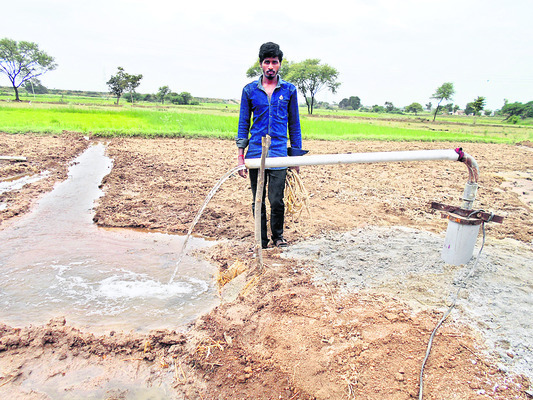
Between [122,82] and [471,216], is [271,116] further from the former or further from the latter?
[122,82]

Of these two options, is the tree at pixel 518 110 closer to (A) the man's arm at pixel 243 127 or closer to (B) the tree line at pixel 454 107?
(B) the tree line at pixel 454 107

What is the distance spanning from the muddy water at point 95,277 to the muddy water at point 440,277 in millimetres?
1028

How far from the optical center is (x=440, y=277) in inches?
96.1

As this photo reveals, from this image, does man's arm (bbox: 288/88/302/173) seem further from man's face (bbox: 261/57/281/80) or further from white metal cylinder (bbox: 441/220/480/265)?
white metal cylinder (bbox: 441/220/480/265)

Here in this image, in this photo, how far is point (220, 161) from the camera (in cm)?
778

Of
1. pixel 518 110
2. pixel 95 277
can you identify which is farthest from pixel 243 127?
pixel 518 110

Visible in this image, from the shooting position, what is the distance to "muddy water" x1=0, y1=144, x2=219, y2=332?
90.2 inches

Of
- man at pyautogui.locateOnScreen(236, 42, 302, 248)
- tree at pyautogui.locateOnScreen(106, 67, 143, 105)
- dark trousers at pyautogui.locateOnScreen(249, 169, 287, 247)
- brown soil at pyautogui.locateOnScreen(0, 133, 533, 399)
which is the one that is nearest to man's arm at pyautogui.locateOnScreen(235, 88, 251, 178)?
man at pyautogui.locateOnScreen(236, 42, 302, 248)

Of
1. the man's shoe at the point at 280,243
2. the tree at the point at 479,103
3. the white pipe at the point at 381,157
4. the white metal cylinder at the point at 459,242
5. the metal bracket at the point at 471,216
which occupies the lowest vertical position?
the man's shoe at the point at 280,243

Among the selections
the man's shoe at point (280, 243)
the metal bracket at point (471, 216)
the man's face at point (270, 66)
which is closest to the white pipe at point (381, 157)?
the metal bracket at point (471, 216)

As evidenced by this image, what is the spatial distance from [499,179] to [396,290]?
20.6 ft

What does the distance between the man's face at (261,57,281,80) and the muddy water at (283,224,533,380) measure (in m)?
1.58

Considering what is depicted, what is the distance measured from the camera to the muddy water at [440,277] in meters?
1.88

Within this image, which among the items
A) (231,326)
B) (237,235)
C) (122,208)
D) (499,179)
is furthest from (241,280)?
(499,179)
